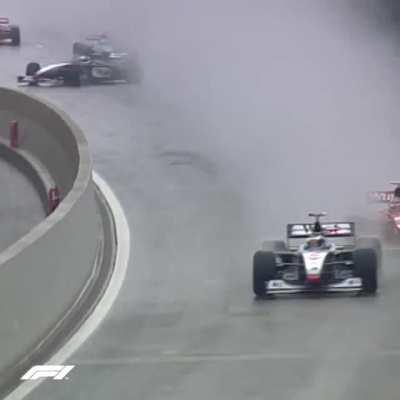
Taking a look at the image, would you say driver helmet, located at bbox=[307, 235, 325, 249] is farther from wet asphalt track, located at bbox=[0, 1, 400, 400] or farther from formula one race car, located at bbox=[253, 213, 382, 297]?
wet asphalt track, located at bbox=[0, 1, 400, 400]

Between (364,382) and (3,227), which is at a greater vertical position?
(364,382)

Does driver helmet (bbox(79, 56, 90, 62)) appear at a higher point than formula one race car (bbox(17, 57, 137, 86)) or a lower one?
higher

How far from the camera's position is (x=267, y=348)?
701 inches

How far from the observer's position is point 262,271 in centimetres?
2102

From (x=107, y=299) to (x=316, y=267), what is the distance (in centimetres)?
332

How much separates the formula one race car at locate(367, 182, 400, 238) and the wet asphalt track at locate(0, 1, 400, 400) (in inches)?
48.6

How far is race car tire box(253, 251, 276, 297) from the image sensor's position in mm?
21000

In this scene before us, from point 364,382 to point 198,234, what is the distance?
10984 mm

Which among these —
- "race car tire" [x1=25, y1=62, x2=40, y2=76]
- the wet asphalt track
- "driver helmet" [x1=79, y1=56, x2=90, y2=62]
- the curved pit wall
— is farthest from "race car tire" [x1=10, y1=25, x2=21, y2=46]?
the curved pit wall

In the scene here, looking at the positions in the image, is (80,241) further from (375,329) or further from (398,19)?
(398,19)

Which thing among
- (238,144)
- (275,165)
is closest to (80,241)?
(275,165)

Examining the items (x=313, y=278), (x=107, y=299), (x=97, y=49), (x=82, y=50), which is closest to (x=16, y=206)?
(x=107, y=299)

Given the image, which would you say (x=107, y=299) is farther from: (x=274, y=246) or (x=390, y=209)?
(x=390, y=209)

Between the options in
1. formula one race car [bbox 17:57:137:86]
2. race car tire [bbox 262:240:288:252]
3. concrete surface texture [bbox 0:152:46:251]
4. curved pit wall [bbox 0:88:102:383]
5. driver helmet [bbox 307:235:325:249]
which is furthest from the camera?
formula one race car [bbox 17:57:137:86]
